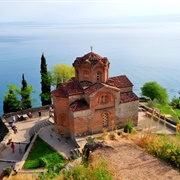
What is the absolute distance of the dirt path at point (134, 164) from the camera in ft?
38.9

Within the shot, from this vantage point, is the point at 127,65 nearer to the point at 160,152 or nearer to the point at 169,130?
the point at 169,130

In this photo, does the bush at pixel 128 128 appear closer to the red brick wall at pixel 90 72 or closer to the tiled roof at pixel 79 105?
the tiled roof at pixel 79 105

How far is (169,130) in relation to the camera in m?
24.7

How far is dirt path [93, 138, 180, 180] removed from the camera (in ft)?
38.9

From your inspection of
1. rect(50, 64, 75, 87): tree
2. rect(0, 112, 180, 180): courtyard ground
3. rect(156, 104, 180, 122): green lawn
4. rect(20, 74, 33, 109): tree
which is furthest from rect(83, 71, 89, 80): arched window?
rect(156, 104, 180, 122): green lawn

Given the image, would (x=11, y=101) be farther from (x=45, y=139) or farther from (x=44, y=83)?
(x=45, y=139)

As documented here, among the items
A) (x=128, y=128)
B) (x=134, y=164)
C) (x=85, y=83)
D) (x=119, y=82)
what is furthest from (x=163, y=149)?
(x=119, y=82)

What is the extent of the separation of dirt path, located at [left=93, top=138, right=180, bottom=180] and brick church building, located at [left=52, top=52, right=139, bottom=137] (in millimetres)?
7907

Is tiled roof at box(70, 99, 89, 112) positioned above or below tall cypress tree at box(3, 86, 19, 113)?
above

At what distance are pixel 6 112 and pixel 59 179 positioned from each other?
23.7 metres

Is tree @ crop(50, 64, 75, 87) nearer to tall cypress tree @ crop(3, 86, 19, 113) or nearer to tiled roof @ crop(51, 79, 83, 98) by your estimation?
tall cypress tree @ crop(3, 86, 19, 113)

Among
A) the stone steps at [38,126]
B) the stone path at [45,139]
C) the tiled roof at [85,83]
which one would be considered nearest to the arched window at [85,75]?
the tiled roof at [85,83]

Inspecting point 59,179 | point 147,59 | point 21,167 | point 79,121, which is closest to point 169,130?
point 79,121

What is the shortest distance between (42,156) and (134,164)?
10.1 m
